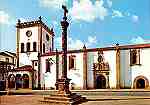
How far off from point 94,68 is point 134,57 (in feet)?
20.6

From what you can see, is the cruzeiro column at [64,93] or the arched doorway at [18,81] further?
the arched doorway at [18,81]

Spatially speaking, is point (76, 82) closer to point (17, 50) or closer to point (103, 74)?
point (103, 74)

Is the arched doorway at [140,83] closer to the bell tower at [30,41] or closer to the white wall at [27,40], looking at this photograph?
the bell tower at [30,41]

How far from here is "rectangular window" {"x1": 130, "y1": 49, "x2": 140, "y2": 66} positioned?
1499 inches

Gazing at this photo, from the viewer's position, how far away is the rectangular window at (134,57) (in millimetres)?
38062

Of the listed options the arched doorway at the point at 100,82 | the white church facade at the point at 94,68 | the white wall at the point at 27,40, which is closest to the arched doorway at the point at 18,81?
the white church facade at the point at 94,68

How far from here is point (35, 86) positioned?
44.5 meters

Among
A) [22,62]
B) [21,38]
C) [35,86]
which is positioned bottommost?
[35,86]

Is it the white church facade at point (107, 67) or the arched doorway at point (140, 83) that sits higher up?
the white church facade at point (107, 67)

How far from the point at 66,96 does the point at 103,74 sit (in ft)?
67.7

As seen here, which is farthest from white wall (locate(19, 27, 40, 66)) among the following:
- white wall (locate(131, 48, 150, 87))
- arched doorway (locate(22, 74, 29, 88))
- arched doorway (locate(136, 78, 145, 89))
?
arched doorway (locate(136, 78, 145, 89))

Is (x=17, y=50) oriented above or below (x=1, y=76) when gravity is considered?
above

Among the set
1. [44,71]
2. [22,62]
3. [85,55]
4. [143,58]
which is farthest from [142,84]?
[22,62]

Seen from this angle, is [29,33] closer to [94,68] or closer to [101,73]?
[94,68]
